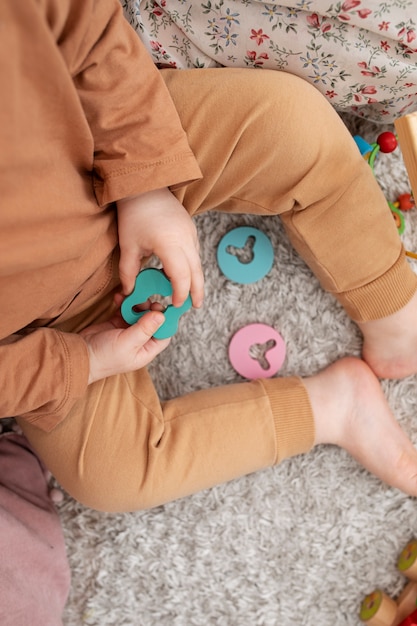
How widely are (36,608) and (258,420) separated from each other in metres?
0.37

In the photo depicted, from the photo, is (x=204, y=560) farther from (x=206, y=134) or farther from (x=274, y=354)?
(x=206, y=134)

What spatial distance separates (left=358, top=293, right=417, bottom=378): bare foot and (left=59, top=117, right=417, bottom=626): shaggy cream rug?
0.03m

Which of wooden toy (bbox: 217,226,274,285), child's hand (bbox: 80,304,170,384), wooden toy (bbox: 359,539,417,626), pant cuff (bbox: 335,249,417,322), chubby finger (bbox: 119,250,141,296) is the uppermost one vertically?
pant cuff (bbox: 335,249,417,322)

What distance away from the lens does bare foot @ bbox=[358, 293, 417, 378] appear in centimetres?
80

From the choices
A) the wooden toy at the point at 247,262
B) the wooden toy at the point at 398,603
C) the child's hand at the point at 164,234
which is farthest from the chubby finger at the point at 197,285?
the wooden toy at the point at 398,603

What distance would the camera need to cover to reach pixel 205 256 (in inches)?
36.4

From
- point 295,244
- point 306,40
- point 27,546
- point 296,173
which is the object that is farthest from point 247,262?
point 27,546

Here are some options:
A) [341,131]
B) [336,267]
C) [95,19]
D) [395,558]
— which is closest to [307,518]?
[395,558]

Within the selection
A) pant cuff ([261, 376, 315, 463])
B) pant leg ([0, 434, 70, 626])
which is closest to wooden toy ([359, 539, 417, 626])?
pant cuff ([261, 376, 315, 463])

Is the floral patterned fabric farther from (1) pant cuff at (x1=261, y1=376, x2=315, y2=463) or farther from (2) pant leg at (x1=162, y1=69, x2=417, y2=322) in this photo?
(1) pant cuff at (x1=261, y1=376, x2=315, y2=463)

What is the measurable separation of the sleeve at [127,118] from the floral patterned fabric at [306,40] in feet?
0.40

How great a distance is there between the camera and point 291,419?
82cm

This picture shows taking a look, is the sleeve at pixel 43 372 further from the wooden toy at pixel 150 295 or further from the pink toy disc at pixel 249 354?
the pink toy disc at pixel 249 354

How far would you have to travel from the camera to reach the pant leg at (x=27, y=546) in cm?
78
